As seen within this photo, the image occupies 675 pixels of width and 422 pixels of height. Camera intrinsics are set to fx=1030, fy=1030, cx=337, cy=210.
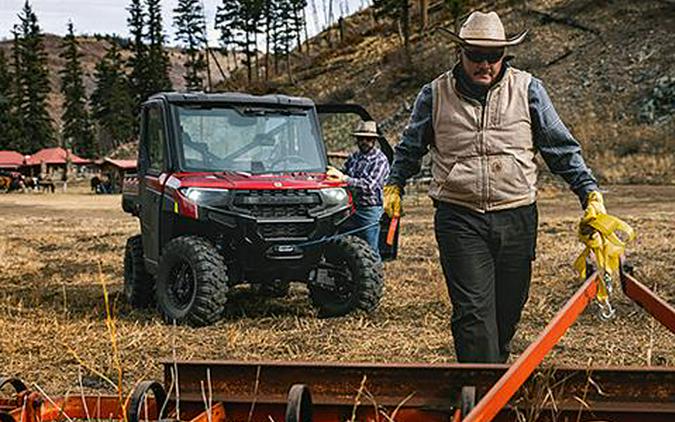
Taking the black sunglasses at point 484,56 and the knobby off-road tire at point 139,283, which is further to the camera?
the knobby off-road tire at point 139,283

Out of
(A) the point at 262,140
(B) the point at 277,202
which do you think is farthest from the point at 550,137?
(A) the point at 262,140

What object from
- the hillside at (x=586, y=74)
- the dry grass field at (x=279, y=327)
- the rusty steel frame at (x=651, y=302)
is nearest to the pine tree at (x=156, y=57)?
the hillside at (x=586, y=74)

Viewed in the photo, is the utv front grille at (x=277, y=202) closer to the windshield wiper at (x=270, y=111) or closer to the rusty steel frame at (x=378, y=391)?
the windshield wiper at (x=270, y=111)

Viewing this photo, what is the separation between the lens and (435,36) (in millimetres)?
69125

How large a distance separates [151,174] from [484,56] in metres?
5.27

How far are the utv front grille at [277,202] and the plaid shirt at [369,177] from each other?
2.02 meters

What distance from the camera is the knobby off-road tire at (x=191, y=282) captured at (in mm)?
8609

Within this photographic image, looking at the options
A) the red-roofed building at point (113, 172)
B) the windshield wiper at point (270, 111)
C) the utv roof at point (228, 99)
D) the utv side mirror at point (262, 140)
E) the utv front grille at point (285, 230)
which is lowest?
the red-roofed building at point (113, 172)

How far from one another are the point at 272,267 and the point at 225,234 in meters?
0.50

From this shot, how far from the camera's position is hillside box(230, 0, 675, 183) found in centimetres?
3734

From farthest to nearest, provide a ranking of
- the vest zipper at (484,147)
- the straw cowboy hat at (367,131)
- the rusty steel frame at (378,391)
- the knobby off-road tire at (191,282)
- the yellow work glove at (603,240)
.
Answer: the straw cowboy hat at (367,131)
the knobby off-road tire at (191,282)
the vest zipper at (484,147)
the yellow work glove at (603,240)
the rusty steel frame at (378,391)

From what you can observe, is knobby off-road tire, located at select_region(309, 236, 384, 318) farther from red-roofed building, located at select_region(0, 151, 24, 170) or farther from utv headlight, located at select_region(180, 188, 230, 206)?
red-roofed building, located at select_region(0, 151, 24, 170)

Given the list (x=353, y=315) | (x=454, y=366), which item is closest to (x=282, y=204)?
(x=353, y=315)

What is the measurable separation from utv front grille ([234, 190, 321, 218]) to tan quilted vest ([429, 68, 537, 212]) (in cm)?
389
